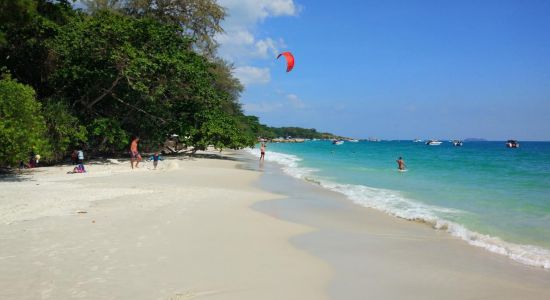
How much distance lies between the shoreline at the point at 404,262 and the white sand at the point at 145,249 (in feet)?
1.36

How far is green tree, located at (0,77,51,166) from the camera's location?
12148 mm

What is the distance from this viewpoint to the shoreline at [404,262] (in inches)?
193

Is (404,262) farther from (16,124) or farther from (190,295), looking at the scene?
(16,124)

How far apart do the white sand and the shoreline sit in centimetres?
42

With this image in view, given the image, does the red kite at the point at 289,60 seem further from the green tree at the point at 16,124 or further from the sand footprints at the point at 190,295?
the sand footprints at the point at 190,295

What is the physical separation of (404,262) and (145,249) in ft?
12.2

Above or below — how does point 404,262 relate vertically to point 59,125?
below

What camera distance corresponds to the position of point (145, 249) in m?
5.97

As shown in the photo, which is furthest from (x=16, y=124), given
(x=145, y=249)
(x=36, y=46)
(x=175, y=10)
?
(x=175, y=10)

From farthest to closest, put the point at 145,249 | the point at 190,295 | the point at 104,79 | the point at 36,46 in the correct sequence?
the point at 104,79, the point at 36,46, the point at 145,249, the point at 190,295

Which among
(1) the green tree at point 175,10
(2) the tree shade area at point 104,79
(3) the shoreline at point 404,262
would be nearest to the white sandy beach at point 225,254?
(3) the shoreline at point 404,262

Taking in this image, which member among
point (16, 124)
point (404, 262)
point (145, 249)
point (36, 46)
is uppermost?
point (36, 46)

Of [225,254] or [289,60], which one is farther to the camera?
[289,60]

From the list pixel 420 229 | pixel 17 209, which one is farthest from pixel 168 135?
pixel 420 229
